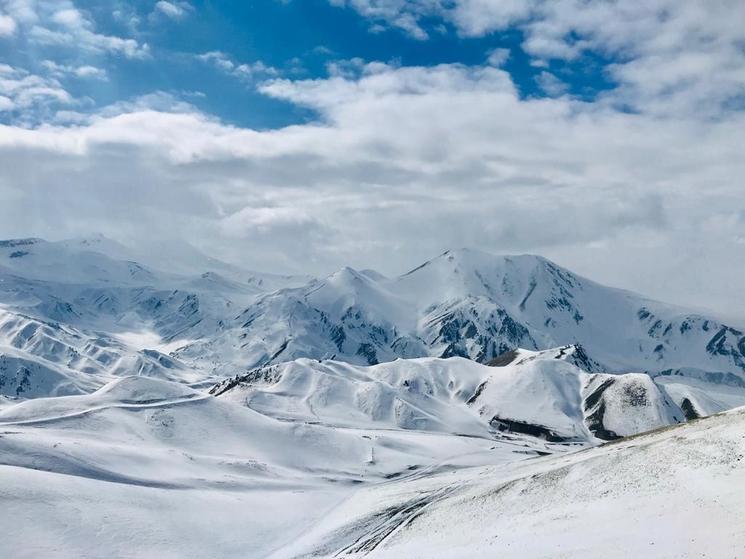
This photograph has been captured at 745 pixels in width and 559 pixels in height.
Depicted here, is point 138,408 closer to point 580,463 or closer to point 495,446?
point 495,446

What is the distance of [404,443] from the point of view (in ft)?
552

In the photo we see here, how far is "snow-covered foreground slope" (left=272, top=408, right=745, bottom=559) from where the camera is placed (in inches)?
1922

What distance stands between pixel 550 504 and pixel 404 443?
105 m

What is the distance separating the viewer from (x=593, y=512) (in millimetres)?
58062

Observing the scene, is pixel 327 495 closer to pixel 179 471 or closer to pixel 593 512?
pixel 179 471

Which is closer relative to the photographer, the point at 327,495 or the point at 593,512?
the point at 593,512

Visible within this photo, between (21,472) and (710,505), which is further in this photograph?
(21,472)

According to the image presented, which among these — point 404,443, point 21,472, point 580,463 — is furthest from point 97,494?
point 404,443

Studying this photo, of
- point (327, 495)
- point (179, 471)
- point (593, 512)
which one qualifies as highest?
point (179, 471)

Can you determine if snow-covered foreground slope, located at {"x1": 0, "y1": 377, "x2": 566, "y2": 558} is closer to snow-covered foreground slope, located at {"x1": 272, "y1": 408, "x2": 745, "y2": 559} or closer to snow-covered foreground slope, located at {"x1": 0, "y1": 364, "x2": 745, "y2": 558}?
snow-covered foreground slope, located at {"x1": 0, "y1": 364, "x2": 745, "y2": 558}

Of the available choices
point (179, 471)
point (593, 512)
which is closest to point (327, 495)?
point (179, 471)

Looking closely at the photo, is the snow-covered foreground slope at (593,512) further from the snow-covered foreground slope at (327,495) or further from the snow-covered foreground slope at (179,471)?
the snow-covered foreground slope at (179,471)

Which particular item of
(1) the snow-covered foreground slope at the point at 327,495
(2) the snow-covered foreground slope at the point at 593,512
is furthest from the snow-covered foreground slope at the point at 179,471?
(2) the snow-covered foreground slope at the point at 593,512

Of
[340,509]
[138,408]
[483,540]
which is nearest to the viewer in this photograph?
[483,540]
